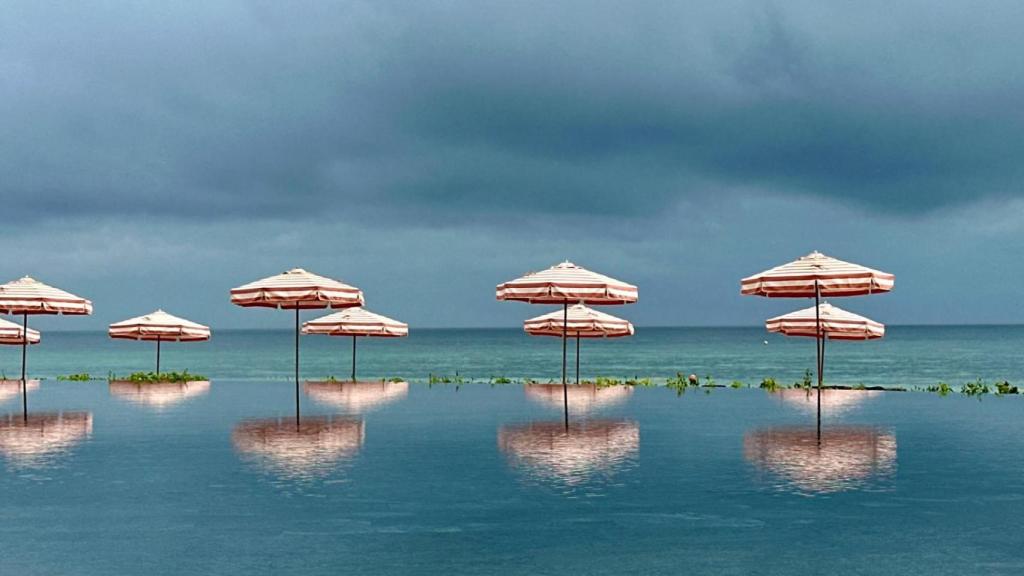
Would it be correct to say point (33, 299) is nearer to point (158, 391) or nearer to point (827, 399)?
point (158, 391)

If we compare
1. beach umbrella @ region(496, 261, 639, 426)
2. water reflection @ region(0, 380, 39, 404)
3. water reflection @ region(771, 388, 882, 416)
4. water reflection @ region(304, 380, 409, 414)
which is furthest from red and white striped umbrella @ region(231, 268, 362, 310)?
water reflection @ region(771, 388, 882, 416)

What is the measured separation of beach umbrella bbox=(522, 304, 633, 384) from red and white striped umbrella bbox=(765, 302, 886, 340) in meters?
4.67

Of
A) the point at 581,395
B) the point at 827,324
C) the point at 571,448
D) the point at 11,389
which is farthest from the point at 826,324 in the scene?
the point at 11,389

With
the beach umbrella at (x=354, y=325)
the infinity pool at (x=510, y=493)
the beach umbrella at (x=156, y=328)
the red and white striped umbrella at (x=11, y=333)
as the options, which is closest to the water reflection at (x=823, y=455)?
the infinity pool at (x=510, y=493)

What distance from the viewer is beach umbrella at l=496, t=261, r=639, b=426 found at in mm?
23750

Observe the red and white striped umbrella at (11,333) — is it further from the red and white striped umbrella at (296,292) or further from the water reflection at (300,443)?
the water reflection at (300,443)

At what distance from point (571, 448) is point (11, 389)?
21410 mm

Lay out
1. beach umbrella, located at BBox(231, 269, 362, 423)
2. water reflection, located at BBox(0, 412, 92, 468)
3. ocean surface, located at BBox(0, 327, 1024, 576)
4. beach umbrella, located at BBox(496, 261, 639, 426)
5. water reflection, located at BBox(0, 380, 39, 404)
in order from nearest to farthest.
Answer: ocean surface, located at BBox(0, 327, 1024, 576) < water reflection, located at BBox(0, 412, 92, 468) < beach umbrella, located at BBox(496, 261, 639, 426) < beach umbrella, located at BBox(231, 269, 362, 423) < water reflection, located at BBox(0, 380, 39, 404)

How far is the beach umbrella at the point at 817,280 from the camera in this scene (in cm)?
2223

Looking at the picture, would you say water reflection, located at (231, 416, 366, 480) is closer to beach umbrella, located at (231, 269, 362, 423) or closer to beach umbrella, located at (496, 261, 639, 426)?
beach umbrella, located at (231, 269, 362, 423)

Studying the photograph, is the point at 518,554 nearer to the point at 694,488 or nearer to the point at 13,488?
the point at 694,488

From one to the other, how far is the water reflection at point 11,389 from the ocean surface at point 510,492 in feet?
19.4

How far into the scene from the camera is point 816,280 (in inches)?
878

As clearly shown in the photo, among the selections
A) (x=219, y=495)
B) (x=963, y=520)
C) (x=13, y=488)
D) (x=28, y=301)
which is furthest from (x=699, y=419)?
(x=28, y=301)
